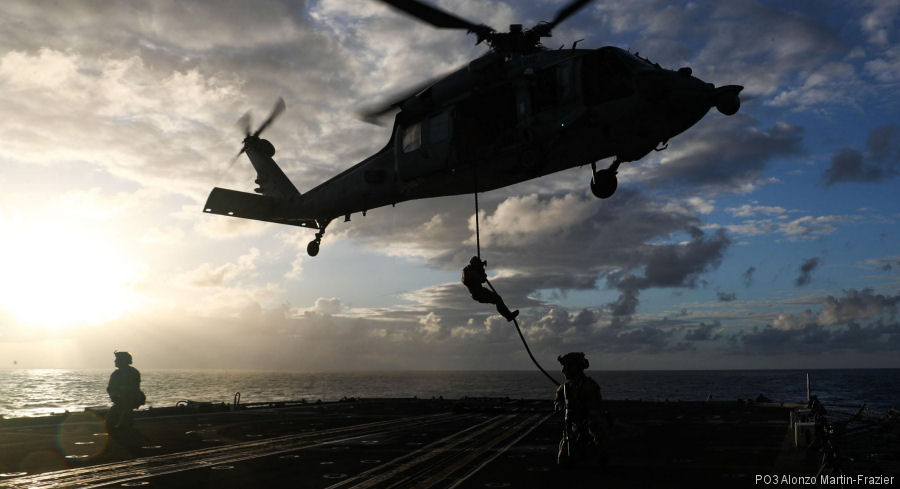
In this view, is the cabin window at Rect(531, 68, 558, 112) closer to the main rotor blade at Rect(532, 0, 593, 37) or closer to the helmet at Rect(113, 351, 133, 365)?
the main rotor blade at Rect(532, 0, 593, 37)

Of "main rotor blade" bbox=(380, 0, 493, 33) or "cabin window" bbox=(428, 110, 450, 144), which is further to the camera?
"cabin window" bbox=(428, 110, 450, 144)

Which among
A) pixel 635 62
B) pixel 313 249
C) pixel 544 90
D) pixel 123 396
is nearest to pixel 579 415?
pixel 544 90

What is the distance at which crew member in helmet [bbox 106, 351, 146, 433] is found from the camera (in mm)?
20031

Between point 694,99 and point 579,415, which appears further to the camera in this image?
point 694,99

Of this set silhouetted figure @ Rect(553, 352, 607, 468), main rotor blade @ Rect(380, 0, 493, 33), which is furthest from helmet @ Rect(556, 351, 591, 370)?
main rotor blade @ Rect(380, 0, 493, 33)

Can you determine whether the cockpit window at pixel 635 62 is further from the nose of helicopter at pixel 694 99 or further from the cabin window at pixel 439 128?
the cabin window at pixel 439 128

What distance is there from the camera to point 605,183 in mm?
15250

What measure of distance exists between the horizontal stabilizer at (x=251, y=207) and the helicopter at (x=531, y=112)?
21.8ft

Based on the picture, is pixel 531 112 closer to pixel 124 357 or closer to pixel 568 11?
pixel 568 11

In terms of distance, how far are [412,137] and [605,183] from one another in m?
5.46

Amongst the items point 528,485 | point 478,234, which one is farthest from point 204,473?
point 478,234

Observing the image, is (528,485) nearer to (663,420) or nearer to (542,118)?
(542,118)

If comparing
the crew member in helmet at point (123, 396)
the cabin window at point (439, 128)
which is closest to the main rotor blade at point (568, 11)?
the cabin window at point (439, 128)

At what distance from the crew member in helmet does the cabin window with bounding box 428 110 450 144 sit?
12593 mm
